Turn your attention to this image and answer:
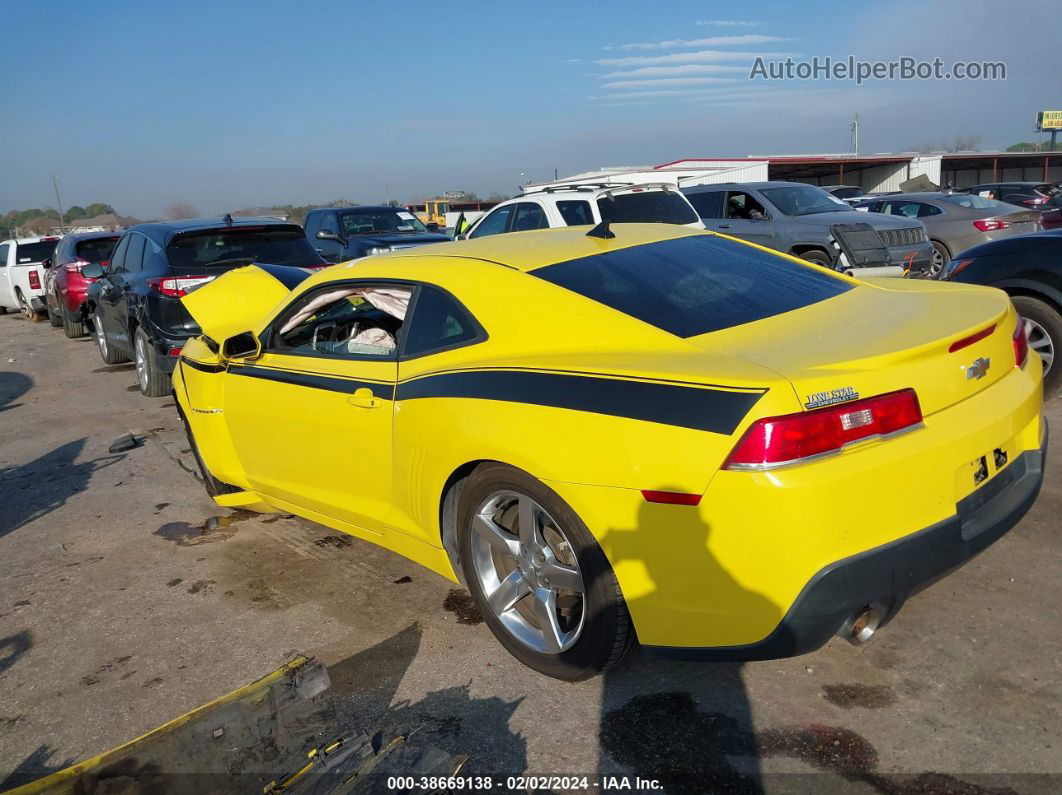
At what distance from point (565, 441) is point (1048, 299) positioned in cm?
454

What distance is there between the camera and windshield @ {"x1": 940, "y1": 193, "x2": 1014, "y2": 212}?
44.9 ft

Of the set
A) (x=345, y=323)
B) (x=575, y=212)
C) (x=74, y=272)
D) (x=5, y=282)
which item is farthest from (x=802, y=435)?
(x=5, y=282)

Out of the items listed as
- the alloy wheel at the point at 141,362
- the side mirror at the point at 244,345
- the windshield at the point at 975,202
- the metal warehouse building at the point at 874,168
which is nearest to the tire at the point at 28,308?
the alloy wheel at the point at 141,362

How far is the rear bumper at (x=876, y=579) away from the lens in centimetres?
233

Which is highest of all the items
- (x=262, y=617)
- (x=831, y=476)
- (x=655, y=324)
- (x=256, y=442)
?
(x=655, y=324)

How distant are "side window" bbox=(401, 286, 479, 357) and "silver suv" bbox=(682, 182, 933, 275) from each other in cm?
776

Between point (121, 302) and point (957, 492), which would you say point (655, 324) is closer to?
point (957, 492)

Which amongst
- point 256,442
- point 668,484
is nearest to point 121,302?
point 256,442

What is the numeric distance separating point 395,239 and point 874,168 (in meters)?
40.5

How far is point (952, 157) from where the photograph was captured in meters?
47.3

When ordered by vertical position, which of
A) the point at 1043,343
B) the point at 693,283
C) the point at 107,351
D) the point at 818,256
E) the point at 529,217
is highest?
the point at 529,217

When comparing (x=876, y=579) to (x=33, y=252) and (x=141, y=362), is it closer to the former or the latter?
(x=141, y=362)

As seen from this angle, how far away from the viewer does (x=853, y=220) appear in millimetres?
A: 10961

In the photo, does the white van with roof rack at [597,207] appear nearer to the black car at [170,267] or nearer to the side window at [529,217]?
the side window at [529,217]
